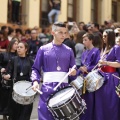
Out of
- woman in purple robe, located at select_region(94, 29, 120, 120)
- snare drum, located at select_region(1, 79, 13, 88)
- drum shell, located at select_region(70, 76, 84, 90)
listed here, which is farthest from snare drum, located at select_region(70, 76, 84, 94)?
snare drum, located at select_region(1, 79, 13, 88)

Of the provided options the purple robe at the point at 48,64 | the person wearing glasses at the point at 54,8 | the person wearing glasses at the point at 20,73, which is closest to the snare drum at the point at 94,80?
the purple robe at the point at 48,64

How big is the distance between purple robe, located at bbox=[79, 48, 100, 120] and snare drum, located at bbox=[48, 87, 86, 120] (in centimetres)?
160

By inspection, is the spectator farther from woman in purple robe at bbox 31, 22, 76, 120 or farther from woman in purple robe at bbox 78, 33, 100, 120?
woman in purple robe at bbox 31, 22, 76, 120

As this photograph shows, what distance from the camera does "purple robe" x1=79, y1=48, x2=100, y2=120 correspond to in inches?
280

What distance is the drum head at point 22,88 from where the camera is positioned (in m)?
7.40

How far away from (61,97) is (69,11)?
650 inches

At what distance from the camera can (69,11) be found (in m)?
21.6

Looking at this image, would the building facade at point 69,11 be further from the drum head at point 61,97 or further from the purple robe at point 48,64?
the drum head at point 61,97

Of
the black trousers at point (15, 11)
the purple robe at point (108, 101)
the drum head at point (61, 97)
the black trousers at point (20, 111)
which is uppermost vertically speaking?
the black trousers at point (15, 11)

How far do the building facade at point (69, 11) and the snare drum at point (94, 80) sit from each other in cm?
1000

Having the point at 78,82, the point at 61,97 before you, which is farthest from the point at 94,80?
the point at 61,97

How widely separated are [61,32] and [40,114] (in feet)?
4.01

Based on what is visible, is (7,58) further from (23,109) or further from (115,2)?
(115,2)

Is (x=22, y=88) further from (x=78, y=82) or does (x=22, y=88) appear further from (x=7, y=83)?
(x=78, y=82)
